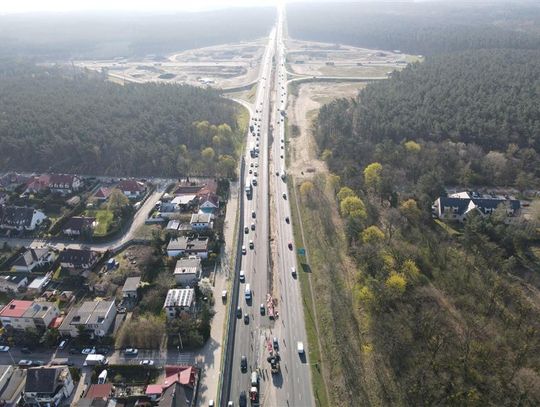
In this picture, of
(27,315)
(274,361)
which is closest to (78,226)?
(27,315)

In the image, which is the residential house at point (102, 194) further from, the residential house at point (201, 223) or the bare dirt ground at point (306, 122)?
the bare dirt ground at point (306, 122)

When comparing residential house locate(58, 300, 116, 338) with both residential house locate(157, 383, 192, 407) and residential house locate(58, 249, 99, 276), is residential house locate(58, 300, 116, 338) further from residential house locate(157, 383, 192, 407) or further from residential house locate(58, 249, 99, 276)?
residential house locate(157, 383, 192, 407)

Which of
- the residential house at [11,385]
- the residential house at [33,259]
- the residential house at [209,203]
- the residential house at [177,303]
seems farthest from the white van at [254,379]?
the residential house at [33,259]

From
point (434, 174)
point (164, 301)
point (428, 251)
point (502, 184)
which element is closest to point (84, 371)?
point (164, 301)

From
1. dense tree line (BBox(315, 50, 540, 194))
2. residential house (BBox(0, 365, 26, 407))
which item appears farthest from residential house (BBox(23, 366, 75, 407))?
dense tree line (BBox(315, 50, 540, 194))

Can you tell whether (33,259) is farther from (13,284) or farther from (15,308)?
(15,308)

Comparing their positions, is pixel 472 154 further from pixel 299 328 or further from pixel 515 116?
pixel 299 328
